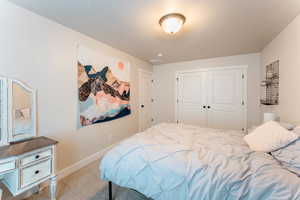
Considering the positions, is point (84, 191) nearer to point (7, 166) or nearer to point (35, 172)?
point (35, 172)

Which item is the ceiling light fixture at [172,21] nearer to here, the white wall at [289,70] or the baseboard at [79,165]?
the white wall at [289,70]

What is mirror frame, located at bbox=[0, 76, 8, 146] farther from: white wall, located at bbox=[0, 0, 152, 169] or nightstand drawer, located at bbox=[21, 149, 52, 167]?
nightstand drawer, located at bbox=[21, 149, 52, 167]

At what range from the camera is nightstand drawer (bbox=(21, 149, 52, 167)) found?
51.9 inches

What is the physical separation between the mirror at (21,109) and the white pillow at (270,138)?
2775mm

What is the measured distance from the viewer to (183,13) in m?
1.72

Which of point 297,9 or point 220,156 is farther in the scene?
point 297,9

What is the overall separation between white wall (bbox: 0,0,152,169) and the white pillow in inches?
101

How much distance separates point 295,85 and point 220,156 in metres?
1.63

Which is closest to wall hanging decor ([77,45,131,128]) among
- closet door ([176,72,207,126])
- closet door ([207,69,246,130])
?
closet door ([176,72,207,126])

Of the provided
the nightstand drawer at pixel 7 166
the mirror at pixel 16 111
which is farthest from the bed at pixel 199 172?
the mirror at pixel 16 111

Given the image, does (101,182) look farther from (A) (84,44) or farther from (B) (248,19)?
(B) (248,19)

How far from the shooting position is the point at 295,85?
185 cm

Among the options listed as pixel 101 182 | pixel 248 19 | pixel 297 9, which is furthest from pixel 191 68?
pixel 101 182

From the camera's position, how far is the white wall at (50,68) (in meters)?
1.56
